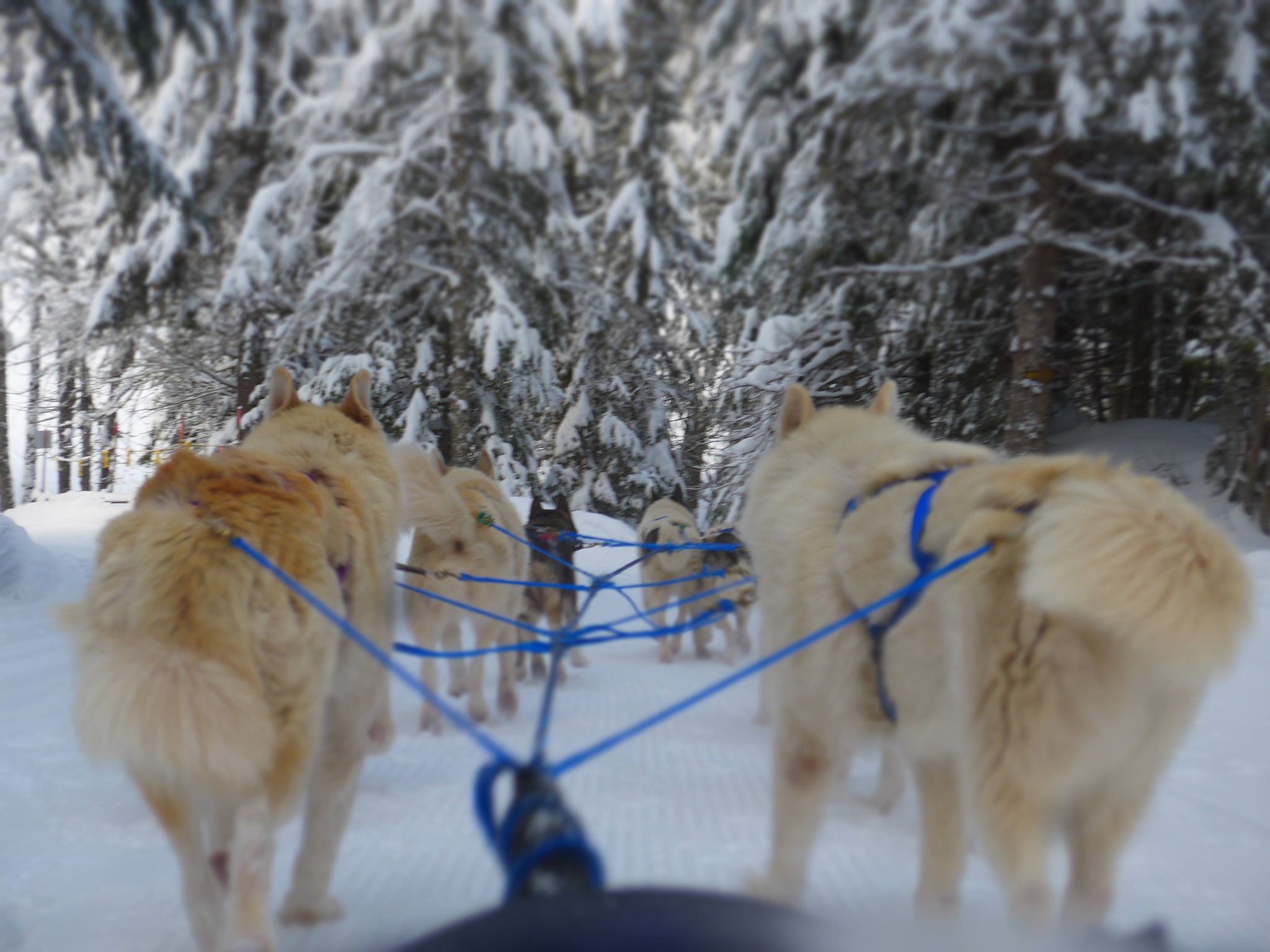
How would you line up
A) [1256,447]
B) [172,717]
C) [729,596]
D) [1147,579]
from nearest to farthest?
[1147,579] → [172,717] → [729,596] → [1256,447]

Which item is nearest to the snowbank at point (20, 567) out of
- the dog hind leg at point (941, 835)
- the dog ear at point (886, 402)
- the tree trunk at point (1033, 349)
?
the dog ear at point (886, 402)

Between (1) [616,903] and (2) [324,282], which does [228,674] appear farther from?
(2) [324,282]

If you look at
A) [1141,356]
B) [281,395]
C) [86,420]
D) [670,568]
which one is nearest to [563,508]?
[670,568]

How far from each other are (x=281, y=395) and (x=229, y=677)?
68.4 inches

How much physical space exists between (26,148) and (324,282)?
5.21m

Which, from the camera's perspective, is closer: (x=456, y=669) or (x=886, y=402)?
(x=886, y=402)

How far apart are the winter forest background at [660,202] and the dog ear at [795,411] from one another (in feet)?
15.2

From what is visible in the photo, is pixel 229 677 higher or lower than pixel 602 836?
higher

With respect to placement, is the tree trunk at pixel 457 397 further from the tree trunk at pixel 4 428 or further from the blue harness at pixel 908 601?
the blue harness at pixel 908 601

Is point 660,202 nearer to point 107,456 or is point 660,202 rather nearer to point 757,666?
point 757,666

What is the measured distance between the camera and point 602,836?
2904 mm

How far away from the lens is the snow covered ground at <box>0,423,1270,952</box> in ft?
7.36

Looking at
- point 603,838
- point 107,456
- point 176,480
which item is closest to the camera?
point 176,480

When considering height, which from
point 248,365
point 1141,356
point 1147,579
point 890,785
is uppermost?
point 1141,356
